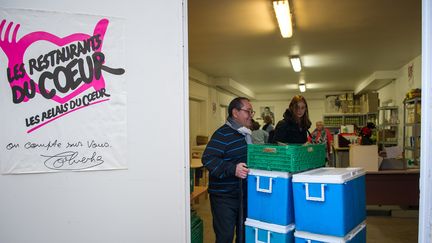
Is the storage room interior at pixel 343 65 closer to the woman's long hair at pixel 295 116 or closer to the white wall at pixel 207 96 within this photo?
the white wall at pixel 207 96

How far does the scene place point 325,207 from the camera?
1.97 meters

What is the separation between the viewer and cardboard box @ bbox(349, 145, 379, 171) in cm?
457

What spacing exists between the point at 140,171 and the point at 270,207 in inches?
34.7

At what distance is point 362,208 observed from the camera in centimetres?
236

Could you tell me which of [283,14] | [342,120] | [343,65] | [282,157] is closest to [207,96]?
[343,65]

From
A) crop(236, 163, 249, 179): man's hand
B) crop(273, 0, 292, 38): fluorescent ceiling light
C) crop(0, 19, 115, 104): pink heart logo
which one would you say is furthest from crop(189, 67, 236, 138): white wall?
crop(0, 19, 115, 104): pink heart logo

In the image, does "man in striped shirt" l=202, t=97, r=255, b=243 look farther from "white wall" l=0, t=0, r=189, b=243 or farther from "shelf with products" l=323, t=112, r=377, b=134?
"shelf with products" l=323, t=112, r=377, b=134

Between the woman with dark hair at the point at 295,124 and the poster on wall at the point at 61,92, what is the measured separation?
1.82 meters

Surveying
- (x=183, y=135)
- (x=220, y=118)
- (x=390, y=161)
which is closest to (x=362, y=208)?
(x=183, y=135)

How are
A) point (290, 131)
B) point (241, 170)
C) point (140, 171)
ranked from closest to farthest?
point (140, 171) < point (241, 170) < point (290, 131)

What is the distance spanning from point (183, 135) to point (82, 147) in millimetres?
573

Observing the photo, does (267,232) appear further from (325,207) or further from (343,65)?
(343,65)

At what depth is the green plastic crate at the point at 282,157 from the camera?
2109mm

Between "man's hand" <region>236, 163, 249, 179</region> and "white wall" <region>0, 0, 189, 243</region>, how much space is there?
0.47 metres
